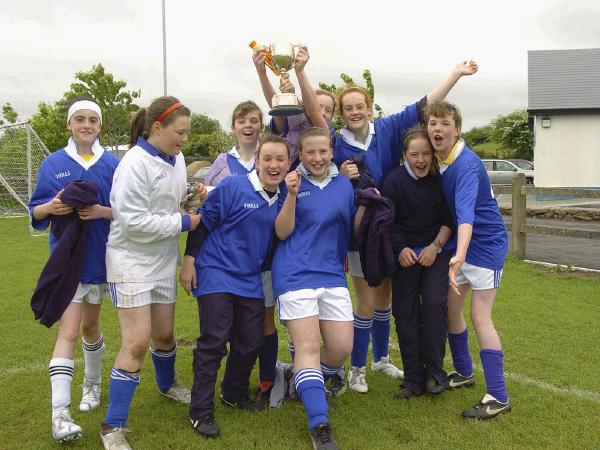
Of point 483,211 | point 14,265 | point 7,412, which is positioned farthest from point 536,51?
point 7,412

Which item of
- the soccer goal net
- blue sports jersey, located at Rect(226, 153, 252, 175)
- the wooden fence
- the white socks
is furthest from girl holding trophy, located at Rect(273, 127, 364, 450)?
the soccer goal net

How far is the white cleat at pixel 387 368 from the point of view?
489 cm

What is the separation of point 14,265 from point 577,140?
21.7 meters

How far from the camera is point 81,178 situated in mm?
3922

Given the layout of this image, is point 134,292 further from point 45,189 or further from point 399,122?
point 399,122

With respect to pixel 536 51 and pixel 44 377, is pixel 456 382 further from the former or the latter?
pixel 536 51

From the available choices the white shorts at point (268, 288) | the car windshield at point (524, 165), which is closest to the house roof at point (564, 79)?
the car windshield at point (524, 165)

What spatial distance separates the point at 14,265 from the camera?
413 inches

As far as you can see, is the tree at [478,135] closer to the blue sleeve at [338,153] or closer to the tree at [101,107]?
the tree at [101,107]

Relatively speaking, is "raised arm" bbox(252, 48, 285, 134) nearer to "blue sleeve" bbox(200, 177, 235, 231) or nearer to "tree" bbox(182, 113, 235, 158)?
"blue sleeve" bbox(200, 177, 235, 231)

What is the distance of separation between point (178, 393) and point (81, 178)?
1.69 metres

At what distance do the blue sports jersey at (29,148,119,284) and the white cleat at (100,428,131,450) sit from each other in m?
0.95

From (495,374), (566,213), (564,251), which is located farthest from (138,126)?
(566,213)

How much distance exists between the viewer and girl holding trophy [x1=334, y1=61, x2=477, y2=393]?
4.32 m
